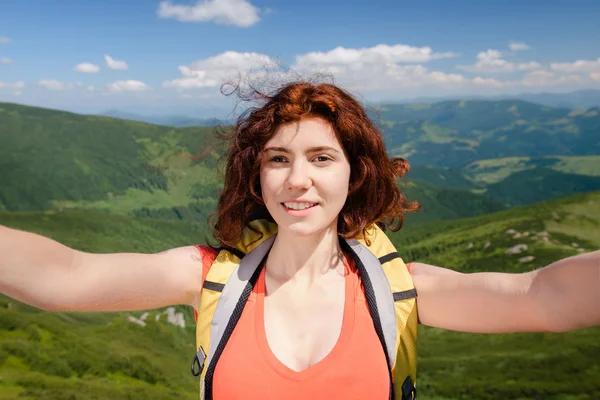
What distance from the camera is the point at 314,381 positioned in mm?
4430

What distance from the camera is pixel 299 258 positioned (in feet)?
17.6

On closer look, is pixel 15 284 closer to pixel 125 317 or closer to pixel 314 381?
pixel 314 381

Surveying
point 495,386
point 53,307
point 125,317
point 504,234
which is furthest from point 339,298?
point 504,234

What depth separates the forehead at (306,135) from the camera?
4.92m

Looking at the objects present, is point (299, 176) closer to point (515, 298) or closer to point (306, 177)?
point (306, 177)

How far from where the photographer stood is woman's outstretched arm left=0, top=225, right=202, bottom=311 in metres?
3.94

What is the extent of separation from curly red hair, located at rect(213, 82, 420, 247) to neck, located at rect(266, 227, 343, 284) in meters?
0.35

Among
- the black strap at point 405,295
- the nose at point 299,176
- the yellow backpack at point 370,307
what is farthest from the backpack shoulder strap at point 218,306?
the black strap at point 405,295

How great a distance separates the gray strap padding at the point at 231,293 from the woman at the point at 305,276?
→ 15cm

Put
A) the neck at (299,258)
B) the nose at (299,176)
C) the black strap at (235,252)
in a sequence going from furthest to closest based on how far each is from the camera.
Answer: the neck at (299,258) → the black strap at (235,252) → the nose at (299,176)

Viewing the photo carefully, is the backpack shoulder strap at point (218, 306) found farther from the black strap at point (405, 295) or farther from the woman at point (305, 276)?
the black strap at point (405, 295)

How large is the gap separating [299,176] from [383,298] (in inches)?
56.6

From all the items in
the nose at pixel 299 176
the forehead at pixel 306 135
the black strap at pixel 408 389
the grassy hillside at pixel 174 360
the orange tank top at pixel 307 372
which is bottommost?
the grassy hillside at pixel 174 360

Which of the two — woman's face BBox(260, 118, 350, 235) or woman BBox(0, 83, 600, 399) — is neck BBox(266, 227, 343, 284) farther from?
woman's face BBox(260, 118, 350, 235)
